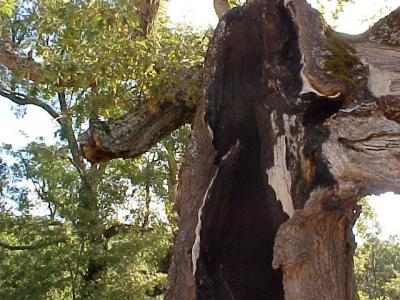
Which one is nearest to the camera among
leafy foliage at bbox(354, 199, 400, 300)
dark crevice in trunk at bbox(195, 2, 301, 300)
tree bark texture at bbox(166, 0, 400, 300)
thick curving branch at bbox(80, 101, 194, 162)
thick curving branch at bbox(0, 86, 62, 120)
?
tree bark texture at bbox(166, 0, 400, 300)

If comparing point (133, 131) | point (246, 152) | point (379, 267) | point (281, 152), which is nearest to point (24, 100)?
point (133, 131)

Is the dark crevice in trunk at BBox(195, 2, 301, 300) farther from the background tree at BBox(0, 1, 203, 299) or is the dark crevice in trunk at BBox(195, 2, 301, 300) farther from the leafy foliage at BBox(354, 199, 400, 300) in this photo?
the leafy foliage at BBox(354, 199, 400, 300)

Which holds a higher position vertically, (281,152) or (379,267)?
(379,267)

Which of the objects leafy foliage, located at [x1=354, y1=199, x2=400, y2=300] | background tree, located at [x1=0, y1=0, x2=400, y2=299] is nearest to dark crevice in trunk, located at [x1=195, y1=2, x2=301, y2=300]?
background tree, located at [x1=0, y1=0, x2=400, y2=299]

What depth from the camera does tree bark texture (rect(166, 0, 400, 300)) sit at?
343 cm

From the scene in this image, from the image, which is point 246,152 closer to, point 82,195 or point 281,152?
point 281,152

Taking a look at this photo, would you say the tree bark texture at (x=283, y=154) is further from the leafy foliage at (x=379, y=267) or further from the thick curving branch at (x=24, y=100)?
the leafy foliage at (x=379, y=267)

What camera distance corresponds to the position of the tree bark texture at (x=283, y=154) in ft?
11.2

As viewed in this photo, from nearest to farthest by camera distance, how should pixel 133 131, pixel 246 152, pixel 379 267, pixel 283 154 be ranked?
pixel 283 154 < pixel 246 152 < pixel 133 131 < pixel 379 267

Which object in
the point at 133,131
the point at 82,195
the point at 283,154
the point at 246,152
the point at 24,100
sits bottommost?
the point at 283,154

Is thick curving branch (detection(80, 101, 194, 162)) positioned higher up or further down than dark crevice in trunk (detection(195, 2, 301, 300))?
higher up

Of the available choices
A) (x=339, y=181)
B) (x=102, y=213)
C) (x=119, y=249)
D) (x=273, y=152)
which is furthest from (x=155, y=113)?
(x=102, y=213)

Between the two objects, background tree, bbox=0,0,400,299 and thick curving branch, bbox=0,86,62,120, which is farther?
thick curving branch, bbox=0,86,62,120

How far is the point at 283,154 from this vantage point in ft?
12.3
